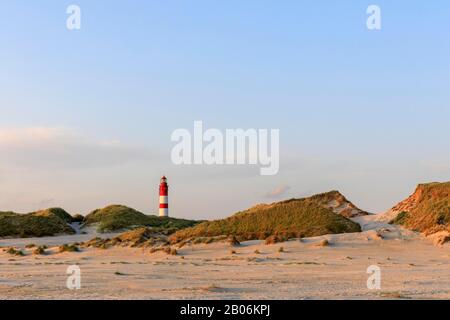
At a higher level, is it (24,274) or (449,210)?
(449,210)

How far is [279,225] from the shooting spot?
3516 cm

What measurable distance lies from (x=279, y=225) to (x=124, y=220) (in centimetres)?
2048

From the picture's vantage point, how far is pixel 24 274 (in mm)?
19656

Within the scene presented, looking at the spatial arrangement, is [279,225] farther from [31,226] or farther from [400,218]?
[31,226]

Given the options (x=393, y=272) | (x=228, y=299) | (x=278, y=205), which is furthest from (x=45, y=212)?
(x=228, y=299)

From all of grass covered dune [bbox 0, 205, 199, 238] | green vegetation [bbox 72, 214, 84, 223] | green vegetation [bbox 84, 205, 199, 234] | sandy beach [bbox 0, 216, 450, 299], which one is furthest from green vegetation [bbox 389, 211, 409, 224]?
green vegetation [bbox 72, 214, 84, 223]

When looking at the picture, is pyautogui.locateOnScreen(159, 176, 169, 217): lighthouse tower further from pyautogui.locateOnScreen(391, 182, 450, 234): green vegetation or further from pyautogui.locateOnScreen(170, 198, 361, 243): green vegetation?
pyautogui.locateOnScreen(391, 182, 450, 234): green vegetation

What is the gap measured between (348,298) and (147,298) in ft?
15.2

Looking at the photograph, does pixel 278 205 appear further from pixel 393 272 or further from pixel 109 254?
pixel 393 272

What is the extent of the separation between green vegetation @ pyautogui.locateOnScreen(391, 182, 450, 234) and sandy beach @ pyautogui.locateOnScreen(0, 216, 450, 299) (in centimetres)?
128

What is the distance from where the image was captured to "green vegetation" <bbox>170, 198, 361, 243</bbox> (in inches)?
1331

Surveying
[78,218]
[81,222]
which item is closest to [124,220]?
[81,222]
